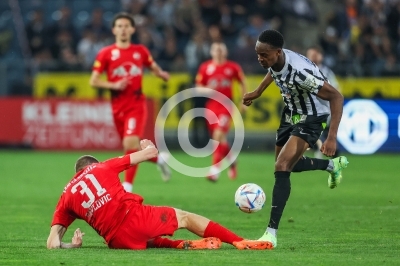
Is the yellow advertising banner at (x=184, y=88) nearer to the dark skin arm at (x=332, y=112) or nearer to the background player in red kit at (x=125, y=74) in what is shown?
the background player in red kit at (x=125, y=74)

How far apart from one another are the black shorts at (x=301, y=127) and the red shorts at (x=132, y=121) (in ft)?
13.7

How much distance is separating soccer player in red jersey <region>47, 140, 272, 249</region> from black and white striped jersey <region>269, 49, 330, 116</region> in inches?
58.5

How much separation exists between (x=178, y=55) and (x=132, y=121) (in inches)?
405

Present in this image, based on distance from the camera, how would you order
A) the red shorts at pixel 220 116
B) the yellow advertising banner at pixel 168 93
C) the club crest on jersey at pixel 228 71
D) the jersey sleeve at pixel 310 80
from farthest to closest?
1. the yellow advertising banner at pixel 168 93
2. the club crest on jersey at pixel 228 71
3. the red shorts at pixel 220 116
4. the jersey sleeve at pixel 310 80

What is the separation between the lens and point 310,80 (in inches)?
337

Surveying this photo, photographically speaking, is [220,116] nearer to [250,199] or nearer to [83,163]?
[250,199]

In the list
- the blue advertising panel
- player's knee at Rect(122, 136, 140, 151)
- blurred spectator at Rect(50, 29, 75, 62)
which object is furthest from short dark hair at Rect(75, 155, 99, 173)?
blurred spectator at Rect(50, 29, 75, 62)

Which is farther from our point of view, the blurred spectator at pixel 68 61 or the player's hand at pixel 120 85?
the blurred spectator at pixel 68 61

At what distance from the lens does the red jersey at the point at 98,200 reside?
26.4 feet

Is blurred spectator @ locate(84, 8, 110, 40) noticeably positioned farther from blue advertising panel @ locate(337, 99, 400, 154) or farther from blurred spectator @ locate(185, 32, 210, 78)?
blue advertising panel @ locate(337, 99, 400, 154)

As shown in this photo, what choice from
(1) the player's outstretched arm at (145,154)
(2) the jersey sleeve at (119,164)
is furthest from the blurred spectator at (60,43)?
(1) the player's outstretched arm at (145,154)

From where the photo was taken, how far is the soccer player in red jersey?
8047 mm

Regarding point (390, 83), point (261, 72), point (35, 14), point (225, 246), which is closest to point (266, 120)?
point (261, 72)

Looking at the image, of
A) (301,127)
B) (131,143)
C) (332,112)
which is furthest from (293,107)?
(131,143)
